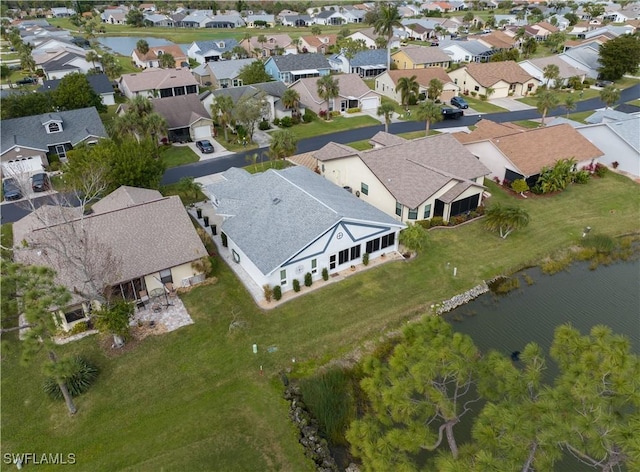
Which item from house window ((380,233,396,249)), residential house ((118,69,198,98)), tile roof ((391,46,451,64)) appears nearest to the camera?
house window ((380,233,396,249))

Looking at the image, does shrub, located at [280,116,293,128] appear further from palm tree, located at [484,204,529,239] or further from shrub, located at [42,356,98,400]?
shrub, located at [42,356,98,400]

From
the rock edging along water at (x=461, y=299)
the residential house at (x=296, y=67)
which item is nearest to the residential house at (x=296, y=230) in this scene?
the rock edging along water at (x=461, y=299)

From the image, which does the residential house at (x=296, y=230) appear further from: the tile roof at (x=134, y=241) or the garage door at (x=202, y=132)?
the garage door at (x=202, y=132)

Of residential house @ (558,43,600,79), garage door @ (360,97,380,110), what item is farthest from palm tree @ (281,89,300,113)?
residential house @ (558,43,600,79)

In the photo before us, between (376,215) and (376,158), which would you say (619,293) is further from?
(376,158)

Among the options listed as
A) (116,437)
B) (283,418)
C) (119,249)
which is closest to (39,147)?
(119,249)
